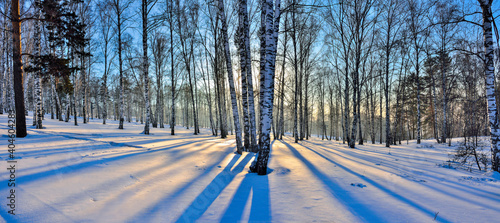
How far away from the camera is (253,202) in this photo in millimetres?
3332

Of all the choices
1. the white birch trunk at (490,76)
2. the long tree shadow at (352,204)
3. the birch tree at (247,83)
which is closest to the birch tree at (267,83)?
the long tree shadow at (352,204)

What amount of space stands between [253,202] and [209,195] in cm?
87

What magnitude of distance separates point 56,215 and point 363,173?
625cm

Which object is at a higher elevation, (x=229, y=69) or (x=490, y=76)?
(x=229, y=69)

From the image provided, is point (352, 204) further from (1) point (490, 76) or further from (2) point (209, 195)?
(1) point (490, 76)

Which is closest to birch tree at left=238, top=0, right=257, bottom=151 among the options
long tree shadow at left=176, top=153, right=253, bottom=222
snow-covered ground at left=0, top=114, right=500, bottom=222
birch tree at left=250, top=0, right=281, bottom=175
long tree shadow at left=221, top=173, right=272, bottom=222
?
birch tree at left=250, top=0, right=281, bottom=175

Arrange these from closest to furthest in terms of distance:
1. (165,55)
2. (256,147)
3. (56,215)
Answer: (56,215) < (256,147) < (165,55)

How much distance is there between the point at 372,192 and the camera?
12.3 ft

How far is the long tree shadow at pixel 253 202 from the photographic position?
9.12 feet

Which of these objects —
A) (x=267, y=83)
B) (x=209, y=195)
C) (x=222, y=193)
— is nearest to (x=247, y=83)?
(x=267, y=83)

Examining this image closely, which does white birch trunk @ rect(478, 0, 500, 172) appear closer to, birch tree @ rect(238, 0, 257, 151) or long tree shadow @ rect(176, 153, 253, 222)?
birch tree @ rect(238, 0, 257, 151)

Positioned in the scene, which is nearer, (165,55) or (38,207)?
(38,207)

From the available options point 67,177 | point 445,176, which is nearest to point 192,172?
point 67,177

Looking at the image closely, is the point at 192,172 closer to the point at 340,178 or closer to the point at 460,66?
the point at 340,178
